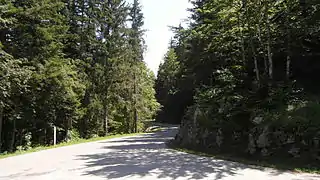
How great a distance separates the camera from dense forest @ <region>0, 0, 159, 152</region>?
63.5 feet

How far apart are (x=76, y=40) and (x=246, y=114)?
61.4ft

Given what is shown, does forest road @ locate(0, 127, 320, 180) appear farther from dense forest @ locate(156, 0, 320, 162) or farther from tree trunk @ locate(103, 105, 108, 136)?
tree trunk @ locate(103, 105, 108, 136)

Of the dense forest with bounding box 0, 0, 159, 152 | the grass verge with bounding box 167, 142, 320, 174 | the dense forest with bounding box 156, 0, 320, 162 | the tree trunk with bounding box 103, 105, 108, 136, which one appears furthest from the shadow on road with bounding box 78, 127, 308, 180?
the tree trunk with bounding box 103, 105, 108, 136

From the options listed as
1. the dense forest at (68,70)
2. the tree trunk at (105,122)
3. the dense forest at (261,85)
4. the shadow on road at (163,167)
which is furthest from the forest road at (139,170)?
the tree trunk at (105,122)

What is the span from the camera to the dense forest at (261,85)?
11.4 m

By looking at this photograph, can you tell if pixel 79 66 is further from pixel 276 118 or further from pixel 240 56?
pixel 276 118

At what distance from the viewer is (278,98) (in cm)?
1292

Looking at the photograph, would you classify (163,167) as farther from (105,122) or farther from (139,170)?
(105,122)

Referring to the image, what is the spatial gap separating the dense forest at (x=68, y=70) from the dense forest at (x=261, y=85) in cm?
912

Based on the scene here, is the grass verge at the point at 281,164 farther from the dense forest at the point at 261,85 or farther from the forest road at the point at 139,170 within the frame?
the forest road at the point at 139,170

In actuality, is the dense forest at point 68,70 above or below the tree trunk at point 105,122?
above

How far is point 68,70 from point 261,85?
13.0 m

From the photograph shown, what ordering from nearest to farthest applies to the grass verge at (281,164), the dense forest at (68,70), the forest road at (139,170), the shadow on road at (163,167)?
the forest road at (139,170) → the shadow on road at (163,167) → the grass verge at (281,164) → the dense forest at (68,70)

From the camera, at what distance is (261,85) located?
14922mm
